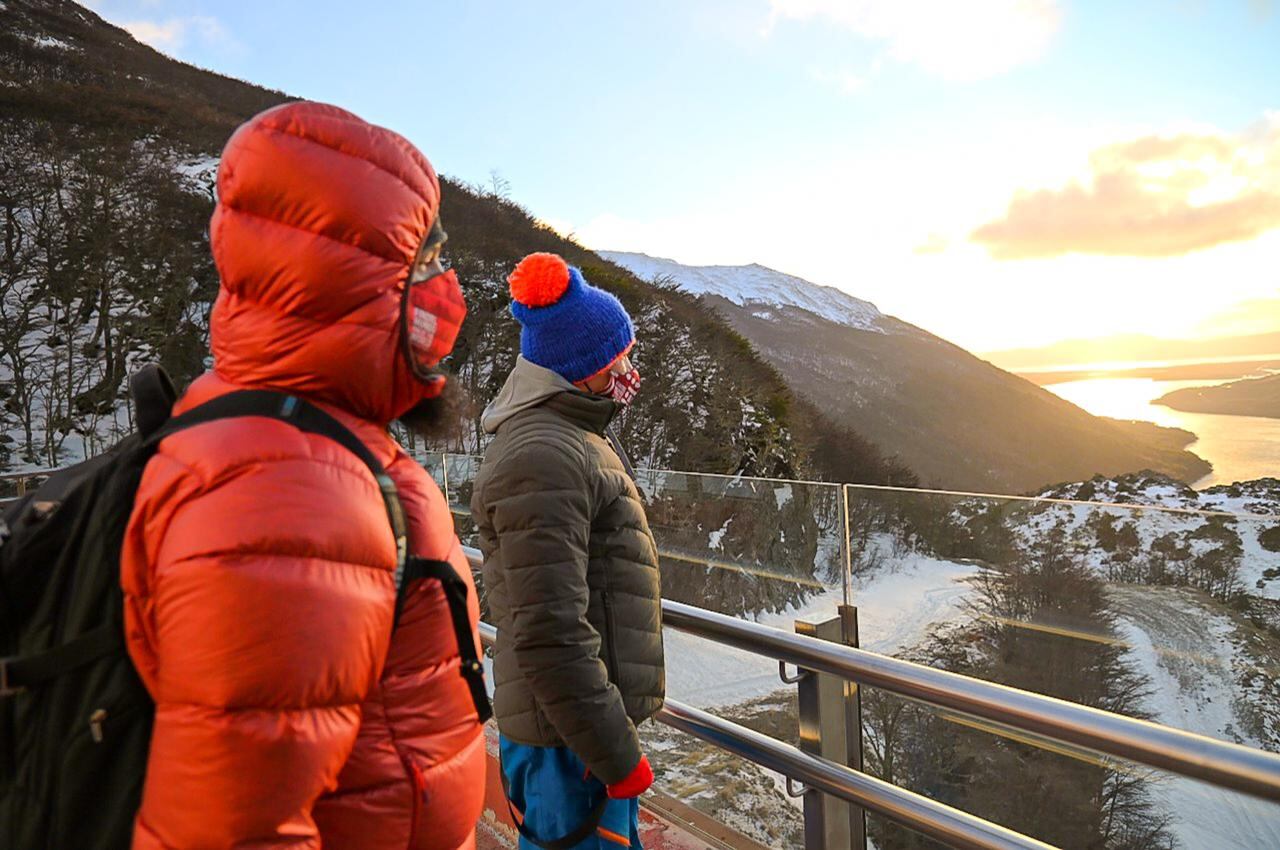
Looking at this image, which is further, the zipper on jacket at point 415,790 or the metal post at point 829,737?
the metal post at point 829,737

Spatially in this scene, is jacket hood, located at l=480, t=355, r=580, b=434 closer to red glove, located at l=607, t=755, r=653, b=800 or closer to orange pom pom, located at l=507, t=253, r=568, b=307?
orange pom pom, located at l=507, t=253, r=568, b=307

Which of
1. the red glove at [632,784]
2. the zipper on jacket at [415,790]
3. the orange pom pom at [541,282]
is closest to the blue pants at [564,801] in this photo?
the red glove at [632,784]

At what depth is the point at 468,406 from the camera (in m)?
1.31

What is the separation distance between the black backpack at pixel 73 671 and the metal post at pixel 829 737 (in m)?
1.68

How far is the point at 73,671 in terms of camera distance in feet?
2.88

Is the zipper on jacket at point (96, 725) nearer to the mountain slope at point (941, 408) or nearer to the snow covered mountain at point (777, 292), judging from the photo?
the mountain slope at point (941, 408)

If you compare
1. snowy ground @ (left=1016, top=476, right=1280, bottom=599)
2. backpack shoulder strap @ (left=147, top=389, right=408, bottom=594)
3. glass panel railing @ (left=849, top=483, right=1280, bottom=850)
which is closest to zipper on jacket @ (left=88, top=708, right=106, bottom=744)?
backpack shoulder strap @ (left=147, top=389, right=408, bottom=594)

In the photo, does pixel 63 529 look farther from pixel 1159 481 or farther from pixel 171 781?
pixel 1159 481

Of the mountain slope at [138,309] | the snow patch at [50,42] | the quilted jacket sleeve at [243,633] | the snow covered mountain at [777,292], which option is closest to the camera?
the quilted jacket sleeve at [243,633]

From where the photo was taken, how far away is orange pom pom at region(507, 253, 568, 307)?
202 cm

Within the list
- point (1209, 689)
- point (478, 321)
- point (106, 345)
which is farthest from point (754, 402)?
point (1209, 689)

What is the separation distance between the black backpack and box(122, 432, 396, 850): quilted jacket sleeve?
2 cm

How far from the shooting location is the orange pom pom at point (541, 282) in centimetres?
202

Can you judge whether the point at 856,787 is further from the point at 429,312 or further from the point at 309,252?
the point at 309,252
